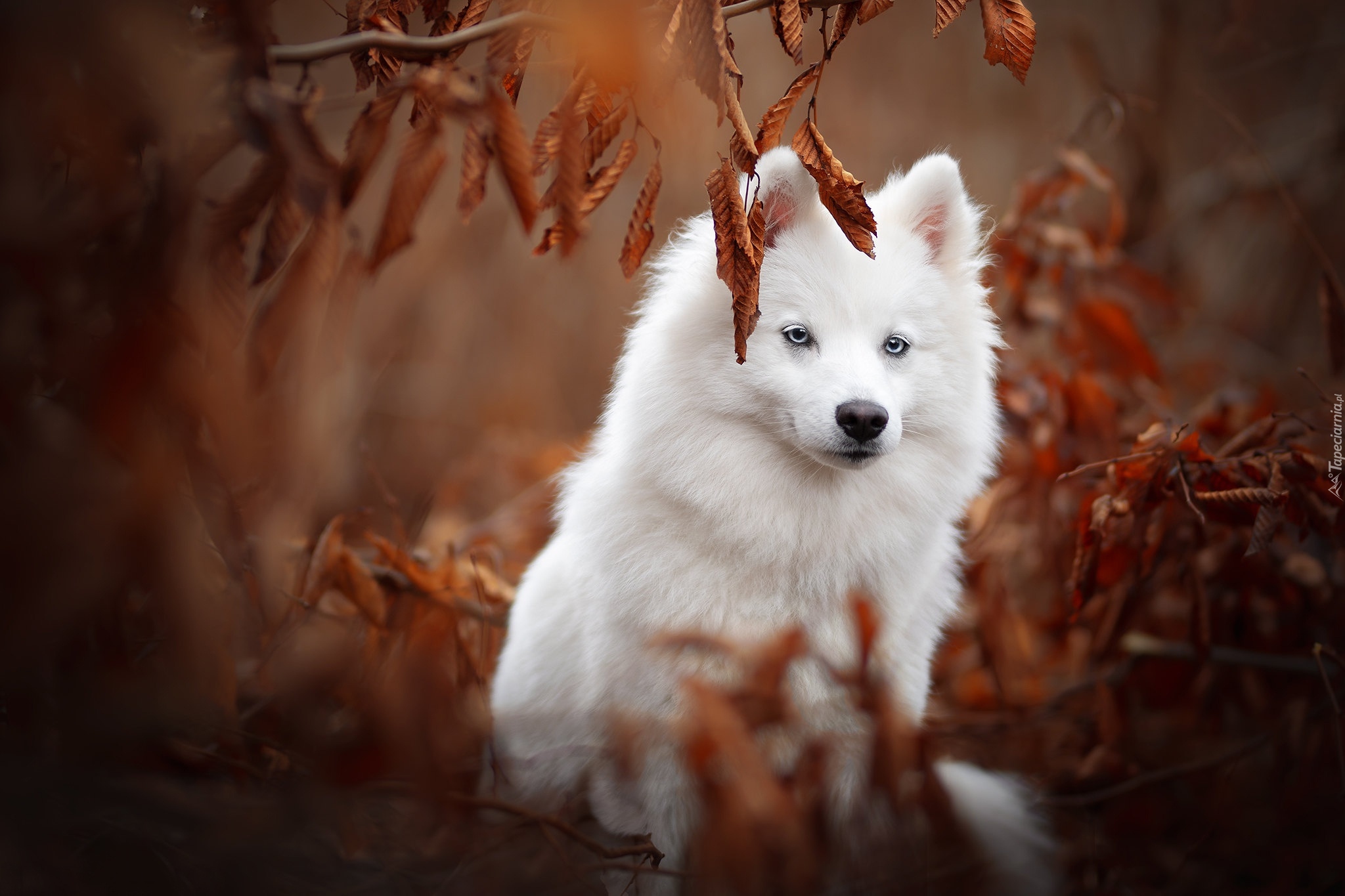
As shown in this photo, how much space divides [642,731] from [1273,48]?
666 centimetres

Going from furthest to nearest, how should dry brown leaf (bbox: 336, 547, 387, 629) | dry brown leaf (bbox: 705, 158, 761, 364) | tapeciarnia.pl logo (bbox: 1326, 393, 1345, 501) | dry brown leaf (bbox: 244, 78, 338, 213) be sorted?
dry brown leaf (bbox: 336, 547, 387, 629)
tapeciarnia.pl logo (bbox: 1326, 393, 1345, 501)
dry brown leaf (bbox: 705, 158, 761, 364)
dry brown leaf (bbox: 244, 78, 338, 213)

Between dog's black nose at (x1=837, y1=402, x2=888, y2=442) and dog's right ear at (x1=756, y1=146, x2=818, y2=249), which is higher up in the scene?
dog's right ear at (x1=756, y1=146, x2=818, y2=249)

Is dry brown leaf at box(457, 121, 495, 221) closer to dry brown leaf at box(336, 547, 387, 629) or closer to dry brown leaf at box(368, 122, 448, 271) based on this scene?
dry brown leaf at box(368, 122, 448, 271)

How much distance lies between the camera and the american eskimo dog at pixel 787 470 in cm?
221

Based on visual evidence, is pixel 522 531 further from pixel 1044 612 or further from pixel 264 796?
pixel 1044 612

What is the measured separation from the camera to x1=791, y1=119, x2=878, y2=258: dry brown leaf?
1729 mm

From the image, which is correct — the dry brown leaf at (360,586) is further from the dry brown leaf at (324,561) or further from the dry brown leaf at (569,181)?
the dry brown leaf at (569,181)

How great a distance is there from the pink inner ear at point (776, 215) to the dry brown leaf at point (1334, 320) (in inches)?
76.8

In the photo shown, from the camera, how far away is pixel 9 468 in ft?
3.78

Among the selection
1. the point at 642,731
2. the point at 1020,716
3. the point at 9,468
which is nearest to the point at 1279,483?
the point at 1020,716

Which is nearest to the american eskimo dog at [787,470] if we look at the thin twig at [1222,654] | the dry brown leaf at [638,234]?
the dry brown leaf at [638,234]

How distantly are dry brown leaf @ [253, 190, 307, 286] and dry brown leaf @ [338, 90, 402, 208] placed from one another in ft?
0.25

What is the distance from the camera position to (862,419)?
211 cm

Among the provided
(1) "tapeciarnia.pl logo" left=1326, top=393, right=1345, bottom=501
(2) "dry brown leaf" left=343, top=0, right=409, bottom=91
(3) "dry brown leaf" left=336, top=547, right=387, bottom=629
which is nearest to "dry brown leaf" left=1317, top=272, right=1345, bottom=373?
(1) "tapeciarnia.pl logo" left=1326, top=393, right=1345, bottom=501
